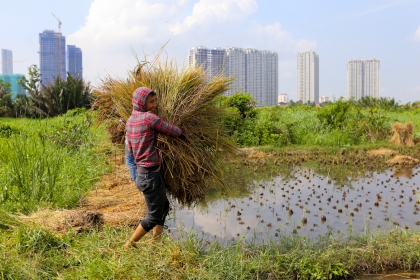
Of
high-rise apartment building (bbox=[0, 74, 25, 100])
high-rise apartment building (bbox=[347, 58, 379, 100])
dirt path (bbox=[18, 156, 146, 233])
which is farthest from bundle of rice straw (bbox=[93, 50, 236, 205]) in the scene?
high-rise apartment building (bbox=[347, 58, 379, 100])

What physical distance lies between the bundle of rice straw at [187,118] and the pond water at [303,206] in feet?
1.61

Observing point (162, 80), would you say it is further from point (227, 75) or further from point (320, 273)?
point (320, 273)

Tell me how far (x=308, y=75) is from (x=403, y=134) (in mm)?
41878

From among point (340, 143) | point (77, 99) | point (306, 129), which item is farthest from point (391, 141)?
point (77, 99)

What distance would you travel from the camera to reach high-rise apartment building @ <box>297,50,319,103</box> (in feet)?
169

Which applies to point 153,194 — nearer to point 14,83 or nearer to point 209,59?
point 209,59

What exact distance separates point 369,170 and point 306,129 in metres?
4.57

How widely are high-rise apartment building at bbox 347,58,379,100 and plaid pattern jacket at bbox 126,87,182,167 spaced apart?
4845 centimetres

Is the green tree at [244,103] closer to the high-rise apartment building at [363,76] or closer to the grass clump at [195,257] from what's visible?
the grass clump at [195,257]

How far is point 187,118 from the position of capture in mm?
3596

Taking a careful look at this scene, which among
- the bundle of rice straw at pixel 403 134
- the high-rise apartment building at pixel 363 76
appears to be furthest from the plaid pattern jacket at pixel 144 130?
the high-rise apartment building at pixel 363 76

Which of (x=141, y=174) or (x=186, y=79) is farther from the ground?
(x=186, y=79)

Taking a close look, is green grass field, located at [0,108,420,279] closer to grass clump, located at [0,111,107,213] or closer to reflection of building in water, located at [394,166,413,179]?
grass clump, located at [0,111,107,213]

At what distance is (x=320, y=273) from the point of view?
127 inches
